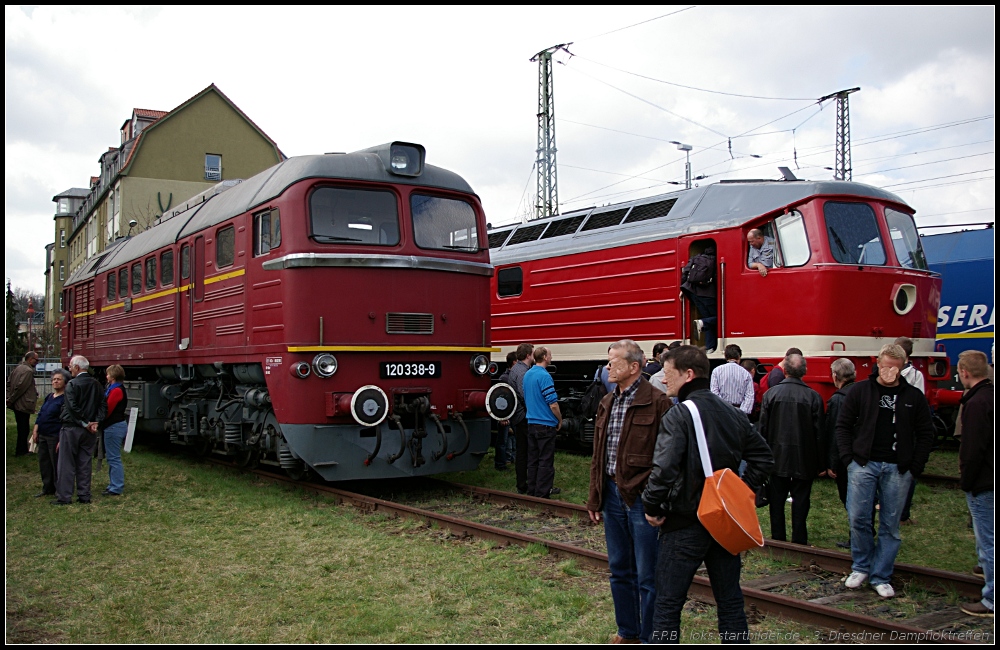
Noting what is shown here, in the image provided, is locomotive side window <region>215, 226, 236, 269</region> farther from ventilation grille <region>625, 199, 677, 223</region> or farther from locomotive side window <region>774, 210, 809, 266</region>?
locomotive side window <region>774, 210, 809, 266</region>

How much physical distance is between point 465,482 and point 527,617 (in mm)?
5777

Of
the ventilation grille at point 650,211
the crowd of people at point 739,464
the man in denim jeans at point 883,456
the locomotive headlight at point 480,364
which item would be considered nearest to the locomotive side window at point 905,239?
the ventilation grille at point 650,211

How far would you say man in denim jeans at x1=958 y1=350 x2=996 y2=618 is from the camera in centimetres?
555

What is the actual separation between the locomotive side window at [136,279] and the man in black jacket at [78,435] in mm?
4048

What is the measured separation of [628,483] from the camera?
4684 mm

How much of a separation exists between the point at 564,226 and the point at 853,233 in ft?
17.2

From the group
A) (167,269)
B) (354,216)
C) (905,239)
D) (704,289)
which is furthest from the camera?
(167,269)

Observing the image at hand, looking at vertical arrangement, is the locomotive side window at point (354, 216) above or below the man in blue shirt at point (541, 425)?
above

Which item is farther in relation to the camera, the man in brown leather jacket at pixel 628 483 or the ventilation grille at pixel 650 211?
the ventilation grille at pixel 650 211

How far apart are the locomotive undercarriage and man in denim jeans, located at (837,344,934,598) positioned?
15.3ft

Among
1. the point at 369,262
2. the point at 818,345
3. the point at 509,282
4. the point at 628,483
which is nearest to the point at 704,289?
the point at 818,345

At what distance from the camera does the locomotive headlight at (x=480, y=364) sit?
33.0ft

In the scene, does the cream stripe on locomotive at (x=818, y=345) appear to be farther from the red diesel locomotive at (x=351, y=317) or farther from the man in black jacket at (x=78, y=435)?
the man in black jacket at (x=78, y=435)

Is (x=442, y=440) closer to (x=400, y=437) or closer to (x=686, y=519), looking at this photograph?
(x=400, y=437)
